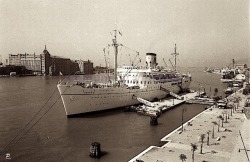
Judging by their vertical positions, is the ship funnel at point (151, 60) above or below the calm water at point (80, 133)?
above

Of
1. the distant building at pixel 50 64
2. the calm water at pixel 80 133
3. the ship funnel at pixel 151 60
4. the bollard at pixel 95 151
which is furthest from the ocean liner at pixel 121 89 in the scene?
the distant building at pixel 50 64

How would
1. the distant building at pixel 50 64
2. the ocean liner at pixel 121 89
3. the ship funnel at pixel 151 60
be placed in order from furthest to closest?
the distant building at pixel 50 64
the ship funnel at pixel 151 60
the ocean liner at pixel 121 89

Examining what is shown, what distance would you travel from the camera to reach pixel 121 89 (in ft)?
136

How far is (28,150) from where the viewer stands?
23.1m

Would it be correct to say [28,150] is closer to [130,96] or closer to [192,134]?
[192,134]

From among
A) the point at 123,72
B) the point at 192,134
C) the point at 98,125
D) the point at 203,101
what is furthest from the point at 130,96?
the point at 192,134

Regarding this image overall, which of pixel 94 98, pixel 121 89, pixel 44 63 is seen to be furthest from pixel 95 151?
pixel 44 63

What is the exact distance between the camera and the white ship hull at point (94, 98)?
3541 centimetres

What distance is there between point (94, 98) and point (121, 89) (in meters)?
5.81

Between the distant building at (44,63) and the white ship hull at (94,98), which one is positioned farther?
the distant building at (44,63)

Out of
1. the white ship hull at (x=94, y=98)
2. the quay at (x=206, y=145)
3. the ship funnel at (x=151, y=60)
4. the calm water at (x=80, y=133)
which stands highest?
the ship funnel at (x=151, y=60)

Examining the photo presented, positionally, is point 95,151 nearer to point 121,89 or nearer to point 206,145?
point 206,145

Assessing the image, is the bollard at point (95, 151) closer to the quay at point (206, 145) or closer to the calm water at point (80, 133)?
the calm water at point (80, 133)

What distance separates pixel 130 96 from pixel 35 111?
17.1 meters
